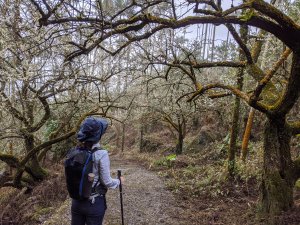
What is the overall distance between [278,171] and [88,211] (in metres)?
3.80

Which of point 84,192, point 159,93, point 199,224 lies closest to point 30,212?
point 199,224

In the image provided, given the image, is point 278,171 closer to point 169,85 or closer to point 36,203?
point 169,85

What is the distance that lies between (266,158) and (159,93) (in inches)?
451

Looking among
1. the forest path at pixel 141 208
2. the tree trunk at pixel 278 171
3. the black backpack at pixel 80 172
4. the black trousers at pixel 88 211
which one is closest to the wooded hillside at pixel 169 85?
the tree trunk at pixel 278 171

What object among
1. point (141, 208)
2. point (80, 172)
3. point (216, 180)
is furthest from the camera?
point (216, 180)

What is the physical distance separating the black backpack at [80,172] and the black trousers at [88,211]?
0.50 feet

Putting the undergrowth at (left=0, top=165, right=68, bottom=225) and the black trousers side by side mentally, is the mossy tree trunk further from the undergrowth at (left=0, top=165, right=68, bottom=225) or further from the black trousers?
the black trousers

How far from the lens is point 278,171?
5637 mm

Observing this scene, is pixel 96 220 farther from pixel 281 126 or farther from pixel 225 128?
pixel 225 128

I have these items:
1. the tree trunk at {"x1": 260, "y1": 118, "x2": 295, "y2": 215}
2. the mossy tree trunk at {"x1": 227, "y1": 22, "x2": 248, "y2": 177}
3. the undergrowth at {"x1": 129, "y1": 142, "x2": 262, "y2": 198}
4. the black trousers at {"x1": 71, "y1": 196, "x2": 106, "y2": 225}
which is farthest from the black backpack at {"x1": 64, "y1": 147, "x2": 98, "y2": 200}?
the mossy tree trunk at {"x1": 227, "y1": 22, "x2": 248, "y2": 177}

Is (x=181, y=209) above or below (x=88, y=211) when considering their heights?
below

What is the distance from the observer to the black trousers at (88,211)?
3867 mm

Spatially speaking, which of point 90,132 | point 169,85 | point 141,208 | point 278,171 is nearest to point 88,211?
point 90,132

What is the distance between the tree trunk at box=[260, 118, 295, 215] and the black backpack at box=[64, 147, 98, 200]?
3.72m
